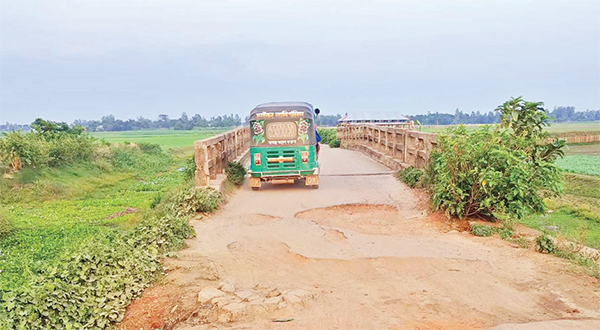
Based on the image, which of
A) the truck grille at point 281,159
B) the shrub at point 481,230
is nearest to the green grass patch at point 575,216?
the shrub at point 481,230

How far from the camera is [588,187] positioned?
20625 millimetres

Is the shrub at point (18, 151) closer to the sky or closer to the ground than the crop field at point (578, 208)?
closer to the sky

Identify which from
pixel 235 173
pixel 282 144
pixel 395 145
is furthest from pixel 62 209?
pixel 395 145

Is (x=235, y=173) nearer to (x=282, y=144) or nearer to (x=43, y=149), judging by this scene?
(x=282, y=144)

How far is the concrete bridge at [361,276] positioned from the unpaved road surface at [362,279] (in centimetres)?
1

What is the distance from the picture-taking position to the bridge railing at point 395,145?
474 inches

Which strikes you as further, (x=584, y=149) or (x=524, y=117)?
(x=584, y=149)

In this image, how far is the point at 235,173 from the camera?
13.2 m

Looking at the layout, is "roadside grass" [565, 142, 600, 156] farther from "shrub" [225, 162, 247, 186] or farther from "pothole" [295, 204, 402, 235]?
"pothole" [295, 204, 402, 235]

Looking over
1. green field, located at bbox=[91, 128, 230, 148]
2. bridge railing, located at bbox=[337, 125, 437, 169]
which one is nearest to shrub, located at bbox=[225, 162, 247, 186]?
bridge railing, located at bbox=[337, 125, 437, 169]

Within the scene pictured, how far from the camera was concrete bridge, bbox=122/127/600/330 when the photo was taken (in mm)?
4758

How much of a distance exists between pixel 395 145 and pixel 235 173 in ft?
19.0

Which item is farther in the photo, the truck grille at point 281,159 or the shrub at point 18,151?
the shrub at point 18,151

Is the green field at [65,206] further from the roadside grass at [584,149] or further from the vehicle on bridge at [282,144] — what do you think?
the roadside grass at [584,149]
